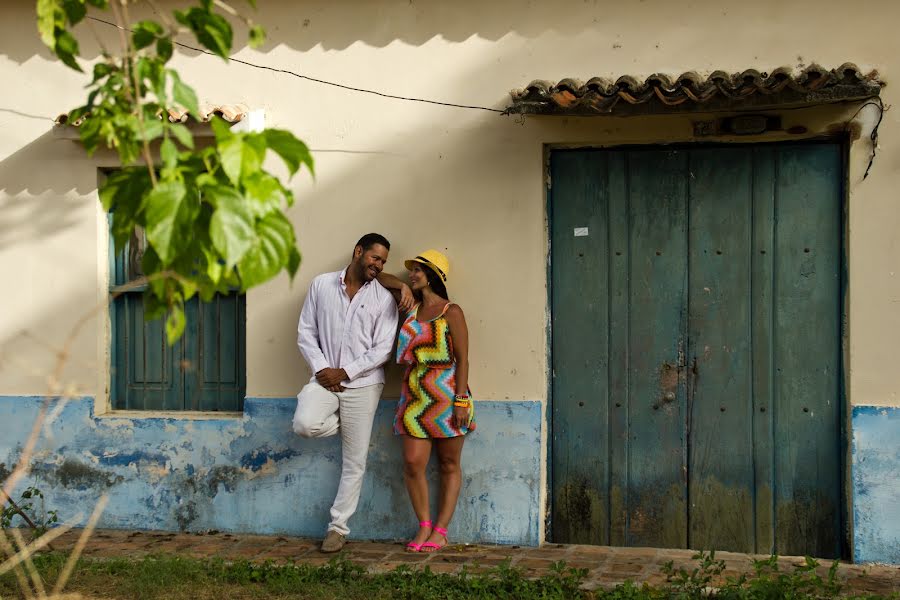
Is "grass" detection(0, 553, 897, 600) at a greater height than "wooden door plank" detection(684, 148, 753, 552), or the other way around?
"wooden door plank" detection(684, 148, 753, 552)

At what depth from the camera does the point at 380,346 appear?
21.0ft

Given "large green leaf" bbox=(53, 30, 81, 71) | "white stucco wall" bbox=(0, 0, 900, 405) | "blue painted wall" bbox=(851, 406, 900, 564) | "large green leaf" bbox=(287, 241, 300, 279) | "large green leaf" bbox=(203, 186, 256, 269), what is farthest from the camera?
"white stucco wall" bbox=(0, 0, 900, 405)

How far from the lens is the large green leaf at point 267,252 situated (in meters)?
2.65

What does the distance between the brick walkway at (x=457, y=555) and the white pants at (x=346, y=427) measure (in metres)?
0.28

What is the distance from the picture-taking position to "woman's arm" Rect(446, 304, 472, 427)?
6199 millimetres

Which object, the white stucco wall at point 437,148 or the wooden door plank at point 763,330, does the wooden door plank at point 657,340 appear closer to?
the white stucco wall at point 437,148

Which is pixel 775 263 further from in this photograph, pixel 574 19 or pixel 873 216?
pixel 574 19

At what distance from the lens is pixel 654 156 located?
6.32 m

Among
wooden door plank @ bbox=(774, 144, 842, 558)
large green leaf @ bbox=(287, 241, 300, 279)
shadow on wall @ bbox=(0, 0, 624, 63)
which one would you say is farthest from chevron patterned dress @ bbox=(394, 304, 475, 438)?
large green leaf @ bbox=(287, 241, 300, 279)

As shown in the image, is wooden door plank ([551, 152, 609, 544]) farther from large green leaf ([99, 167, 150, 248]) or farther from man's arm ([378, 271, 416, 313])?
large green leaf ([99, 167, 150, 248])

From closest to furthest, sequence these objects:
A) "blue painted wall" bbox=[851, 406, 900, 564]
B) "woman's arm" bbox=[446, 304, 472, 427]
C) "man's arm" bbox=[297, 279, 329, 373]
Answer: "blue painted wall" bbox=[851, 406, 900, 564], "woman's arm" bbox=[446, 304, 472, 427], "man's arm" bbox=[297, 279, 329, 373]

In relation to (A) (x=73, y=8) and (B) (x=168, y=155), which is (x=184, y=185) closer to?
(B) (x=168, y=155)

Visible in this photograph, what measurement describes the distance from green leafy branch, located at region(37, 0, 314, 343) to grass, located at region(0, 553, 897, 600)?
3.00 metres

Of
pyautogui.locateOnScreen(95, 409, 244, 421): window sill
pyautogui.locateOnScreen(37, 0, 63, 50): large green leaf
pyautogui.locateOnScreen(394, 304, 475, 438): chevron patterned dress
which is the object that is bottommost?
pyautogui.locateOnScreen(95, 409, 244, 421): window sill
